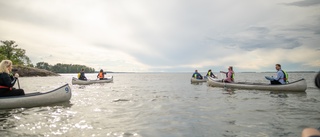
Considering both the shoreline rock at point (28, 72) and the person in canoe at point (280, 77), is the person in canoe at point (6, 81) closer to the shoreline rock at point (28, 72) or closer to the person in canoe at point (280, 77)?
the person in canoe at point (280, 77)

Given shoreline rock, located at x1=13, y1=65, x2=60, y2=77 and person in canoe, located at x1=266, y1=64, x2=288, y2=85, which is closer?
person in canoe, located at x1=266, y1=64, x2=288, y2=85

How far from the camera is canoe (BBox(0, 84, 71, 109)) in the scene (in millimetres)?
10656

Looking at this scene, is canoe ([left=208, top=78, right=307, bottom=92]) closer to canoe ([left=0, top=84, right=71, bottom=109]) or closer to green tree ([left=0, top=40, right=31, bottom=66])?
canoe ([left=0, top=84, right=71, bottom=109])

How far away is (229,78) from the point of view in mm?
23734

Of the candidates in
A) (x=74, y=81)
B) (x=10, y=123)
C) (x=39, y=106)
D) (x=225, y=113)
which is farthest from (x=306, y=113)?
(x=74, y=81)

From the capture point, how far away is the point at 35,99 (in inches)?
447

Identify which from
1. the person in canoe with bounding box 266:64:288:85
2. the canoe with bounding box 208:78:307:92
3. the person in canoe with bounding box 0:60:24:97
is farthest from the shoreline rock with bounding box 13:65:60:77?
the person in canoe with bounding box 266:64:288:85

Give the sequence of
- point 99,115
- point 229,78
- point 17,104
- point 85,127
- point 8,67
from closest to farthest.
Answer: point 85,127 < point 99,115 < point 8,67 < point 17,104 < point 229,78

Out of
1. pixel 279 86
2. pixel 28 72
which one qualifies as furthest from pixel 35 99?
pixel 28 72

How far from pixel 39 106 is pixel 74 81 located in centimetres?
1929

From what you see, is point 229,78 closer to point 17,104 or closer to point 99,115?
point 99,115

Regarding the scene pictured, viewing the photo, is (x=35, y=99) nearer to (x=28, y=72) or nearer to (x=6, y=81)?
(x=6, y=81)

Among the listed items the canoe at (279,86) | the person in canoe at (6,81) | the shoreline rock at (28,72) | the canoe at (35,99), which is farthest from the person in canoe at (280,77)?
the shoreline rock at (28,72)

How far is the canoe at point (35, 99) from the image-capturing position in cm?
1066
